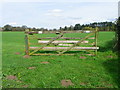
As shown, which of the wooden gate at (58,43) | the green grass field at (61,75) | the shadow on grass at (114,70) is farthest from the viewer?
the wooden gate at (58,43)

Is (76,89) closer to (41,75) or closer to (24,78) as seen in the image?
(41,75)

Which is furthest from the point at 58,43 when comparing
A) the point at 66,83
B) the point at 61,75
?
the point at 66,83

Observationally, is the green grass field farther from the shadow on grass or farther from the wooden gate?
Result: the wooden gate

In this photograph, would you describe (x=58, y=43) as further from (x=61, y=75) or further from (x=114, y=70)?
(x=114, y=70)

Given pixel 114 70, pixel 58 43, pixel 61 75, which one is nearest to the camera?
pixel 61 75

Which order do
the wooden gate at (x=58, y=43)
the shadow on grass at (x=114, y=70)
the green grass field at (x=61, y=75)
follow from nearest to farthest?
the green grass field at (x=61, y=75) → the shadow on grass at (x=114, y=70) → the wooden gate at (x=58, y=43)

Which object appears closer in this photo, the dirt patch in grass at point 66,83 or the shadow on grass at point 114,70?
the dirt patch in grass at point 66,83

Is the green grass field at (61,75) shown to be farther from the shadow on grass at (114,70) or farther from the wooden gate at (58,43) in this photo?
the wooden gate at (58,43)

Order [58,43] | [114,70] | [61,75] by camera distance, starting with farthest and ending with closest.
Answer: [58,43], [114,70], [61,75]

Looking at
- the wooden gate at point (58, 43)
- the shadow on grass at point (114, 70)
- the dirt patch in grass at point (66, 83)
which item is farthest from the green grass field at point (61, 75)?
the wooden gate at point (58, 43)

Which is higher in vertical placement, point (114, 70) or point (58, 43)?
point (58, 43)

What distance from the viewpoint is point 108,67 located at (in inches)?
272

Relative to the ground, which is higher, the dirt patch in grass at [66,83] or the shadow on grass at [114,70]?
the shadow on grass at [114,70]

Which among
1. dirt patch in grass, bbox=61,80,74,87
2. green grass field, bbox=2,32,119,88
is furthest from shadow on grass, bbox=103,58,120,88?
dirt patch in grass, bbox=61,80,74,87
